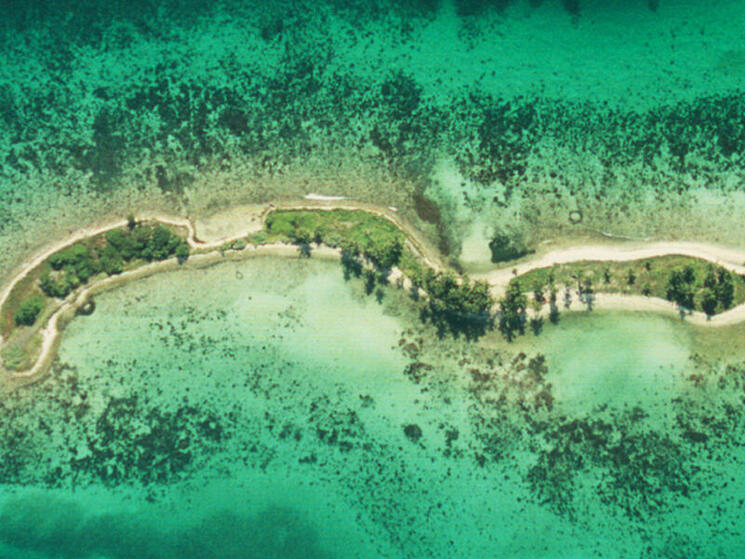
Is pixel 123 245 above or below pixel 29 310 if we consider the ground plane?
above

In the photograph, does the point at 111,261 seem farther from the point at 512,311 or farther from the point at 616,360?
the point at 616,360

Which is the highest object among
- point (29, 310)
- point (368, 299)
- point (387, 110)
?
point (387, 110)

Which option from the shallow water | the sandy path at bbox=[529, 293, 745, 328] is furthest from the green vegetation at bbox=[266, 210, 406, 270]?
the shallow water

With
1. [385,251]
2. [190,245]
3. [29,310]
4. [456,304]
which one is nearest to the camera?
[456,304]

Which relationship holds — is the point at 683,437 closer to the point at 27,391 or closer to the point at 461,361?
the point at 461,361

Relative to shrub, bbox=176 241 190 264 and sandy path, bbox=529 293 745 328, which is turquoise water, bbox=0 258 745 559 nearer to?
sandy path, bbox=529 293 745 328

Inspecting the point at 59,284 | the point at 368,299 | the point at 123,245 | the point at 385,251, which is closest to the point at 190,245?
the point at 123,245
